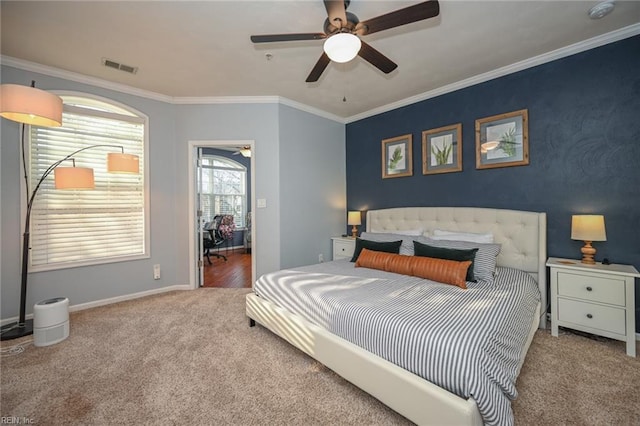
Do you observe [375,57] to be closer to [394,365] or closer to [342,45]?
[342,45]

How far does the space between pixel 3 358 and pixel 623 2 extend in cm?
567

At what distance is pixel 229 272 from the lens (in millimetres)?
4984

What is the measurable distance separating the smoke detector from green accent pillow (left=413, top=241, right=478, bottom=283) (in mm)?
2128

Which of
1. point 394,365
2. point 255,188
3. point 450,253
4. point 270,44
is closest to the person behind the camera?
point 394,365

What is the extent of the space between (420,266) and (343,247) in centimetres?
189

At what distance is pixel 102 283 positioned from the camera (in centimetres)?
330

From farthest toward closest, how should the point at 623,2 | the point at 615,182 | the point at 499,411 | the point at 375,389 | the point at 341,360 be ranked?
the point at 615,182 → the point at 623,2 → the point at 341,360 → the point at 375,389 → the point at 499,411

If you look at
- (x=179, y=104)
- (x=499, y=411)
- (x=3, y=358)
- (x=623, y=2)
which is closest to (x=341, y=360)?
(x=499, y=411)

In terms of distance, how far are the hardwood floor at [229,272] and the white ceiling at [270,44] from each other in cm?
292

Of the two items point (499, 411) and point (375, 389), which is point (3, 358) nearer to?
point (375, 389)

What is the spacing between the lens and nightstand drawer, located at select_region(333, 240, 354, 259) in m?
4.12

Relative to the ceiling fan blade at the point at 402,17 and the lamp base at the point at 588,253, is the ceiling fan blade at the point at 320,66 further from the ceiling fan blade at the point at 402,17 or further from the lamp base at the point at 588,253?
the lamp base at the point at 588,253

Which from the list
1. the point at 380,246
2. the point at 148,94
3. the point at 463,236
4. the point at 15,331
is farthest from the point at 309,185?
the point at 15,331

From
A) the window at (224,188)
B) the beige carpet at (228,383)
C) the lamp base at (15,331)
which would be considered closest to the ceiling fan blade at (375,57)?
the beige carpet at (228,383)
